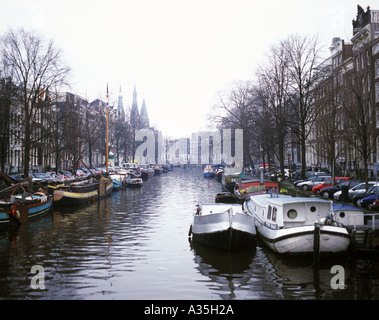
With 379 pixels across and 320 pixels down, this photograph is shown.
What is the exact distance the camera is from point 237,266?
18609 millimetres

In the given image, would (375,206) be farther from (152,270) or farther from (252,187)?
(152,270)

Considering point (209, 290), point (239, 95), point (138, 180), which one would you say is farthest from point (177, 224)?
point (239, 95)

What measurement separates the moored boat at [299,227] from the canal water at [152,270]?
64 centimetres

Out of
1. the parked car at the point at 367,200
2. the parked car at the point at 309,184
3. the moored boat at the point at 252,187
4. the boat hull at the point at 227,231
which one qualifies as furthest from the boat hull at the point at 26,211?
the parked car at the point at 309,184

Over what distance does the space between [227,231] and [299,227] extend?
11.4 ft

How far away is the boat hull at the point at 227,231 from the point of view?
21.0 m

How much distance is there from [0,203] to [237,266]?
17401 millimetres

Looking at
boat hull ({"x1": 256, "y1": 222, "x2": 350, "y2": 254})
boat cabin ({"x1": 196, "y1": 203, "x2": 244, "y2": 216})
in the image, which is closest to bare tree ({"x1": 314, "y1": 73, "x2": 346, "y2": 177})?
boat cabin ({"x1": 196, "y1": 203, "x2": 244, "y2": 216})

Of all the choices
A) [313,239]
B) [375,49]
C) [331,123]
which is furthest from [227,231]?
[375,49]

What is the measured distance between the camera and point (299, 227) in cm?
1908

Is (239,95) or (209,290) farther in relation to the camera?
(239,95)

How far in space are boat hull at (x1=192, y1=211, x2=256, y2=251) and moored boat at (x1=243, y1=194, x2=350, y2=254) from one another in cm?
100
